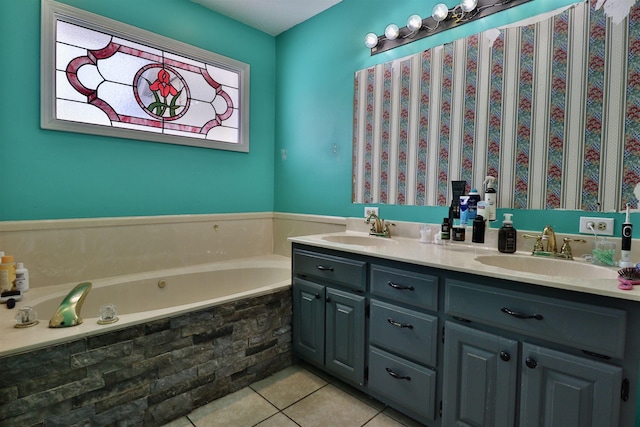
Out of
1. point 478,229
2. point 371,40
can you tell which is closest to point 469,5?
point 371,40

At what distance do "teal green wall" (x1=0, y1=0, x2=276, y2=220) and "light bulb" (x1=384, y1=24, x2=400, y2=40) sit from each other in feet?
4.38

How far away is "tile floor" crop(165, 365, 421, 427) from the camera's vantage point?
1.65 meters

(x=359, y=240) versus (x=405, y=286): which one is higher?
(x=359, y=240)

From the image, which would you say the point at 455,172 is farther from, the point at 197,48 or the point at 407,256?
the point at 197,48

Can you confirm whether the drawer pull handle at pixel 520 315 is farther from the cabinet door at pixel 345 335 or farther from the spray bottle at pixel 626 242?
Answer: the cabinet door at pixel 345 335

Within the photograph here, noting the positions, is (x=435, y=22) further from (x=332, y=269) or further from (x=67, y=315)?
(x=67, y=315)

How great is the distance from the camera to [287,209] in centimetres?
307

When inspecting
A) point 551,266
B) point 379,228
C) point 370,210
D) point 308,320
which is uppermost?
point 370,210

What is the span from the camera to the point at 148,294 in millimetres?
2326

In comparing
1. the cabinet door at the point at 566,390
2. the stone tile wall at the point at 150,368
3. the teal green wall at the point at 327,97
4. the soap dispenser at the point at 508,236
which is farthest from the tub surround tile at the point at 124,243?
the cabinet door at the point at 566,390

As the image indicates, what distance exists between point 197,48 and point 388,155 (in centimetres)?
177

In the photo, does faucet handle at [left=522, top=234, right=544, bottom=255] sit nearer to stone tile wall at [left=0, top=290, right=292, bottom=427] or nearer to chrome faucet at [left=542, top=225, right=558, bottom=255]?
chrome faucet at [left=542, top=225, right=558, bottom=255]

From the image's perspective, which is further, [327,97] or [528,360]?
[327,97]

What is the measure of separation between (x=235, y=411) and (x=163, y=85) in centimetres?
232
